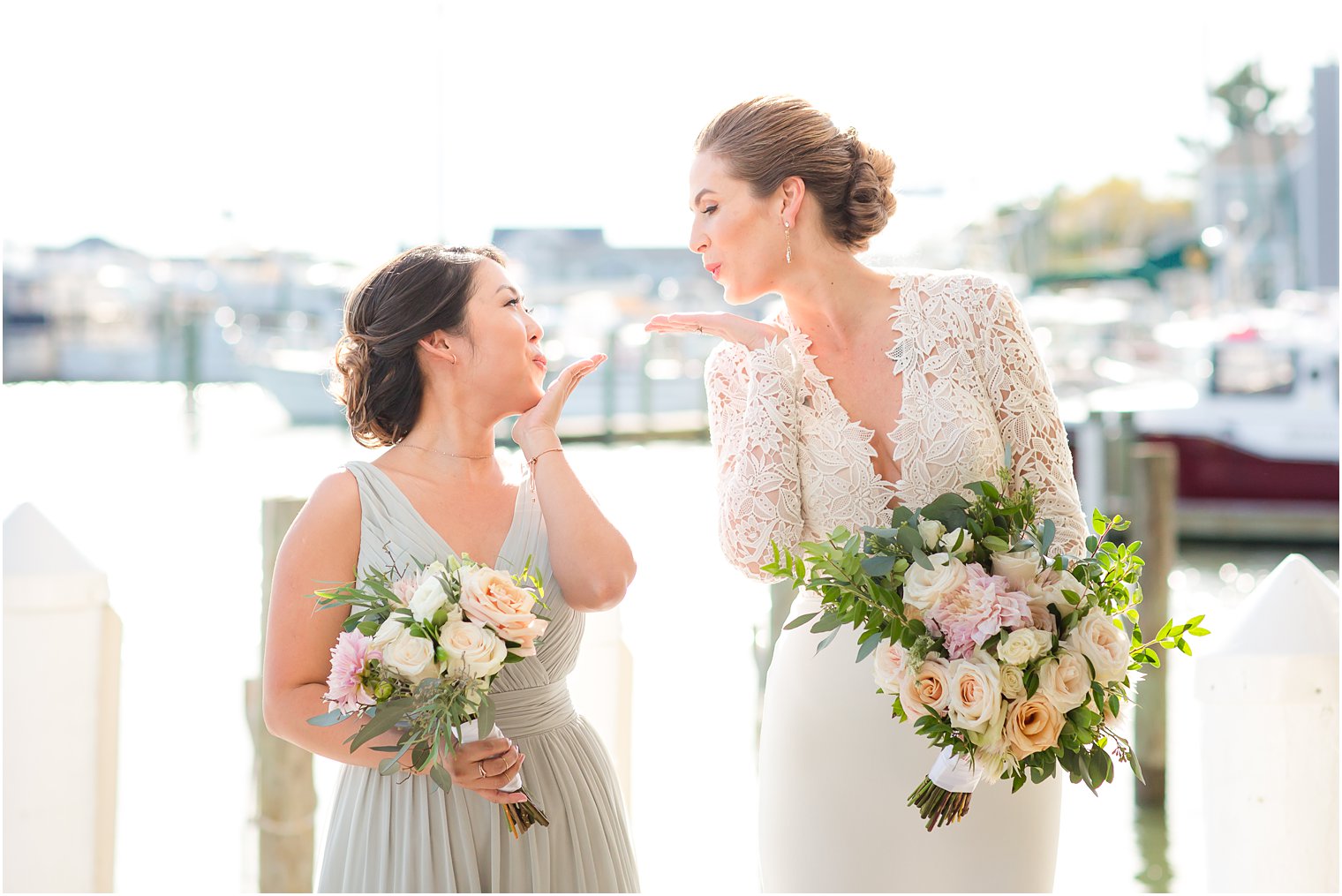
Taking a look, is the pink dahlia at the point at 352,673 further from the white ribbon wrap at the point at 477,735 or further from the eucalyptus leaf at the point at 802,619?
the eucalyptus leaf at the point at 802,619

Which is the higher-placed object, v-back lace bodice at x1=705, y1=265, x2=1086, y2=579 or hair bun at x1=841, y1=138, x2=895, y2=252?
hair bun at x1=841, y1=138, x2=895, y2=252

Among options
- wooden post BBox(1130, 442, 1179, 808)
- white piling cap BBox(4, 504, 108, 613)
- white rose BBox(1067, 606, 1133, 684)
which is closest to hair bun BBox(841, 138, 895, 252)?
white rose BBox(1067, 606, 1133, 684)

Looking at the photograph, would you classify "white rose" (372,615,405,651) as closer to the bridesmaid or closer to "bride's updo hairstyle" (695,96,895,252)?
the bridesmaid

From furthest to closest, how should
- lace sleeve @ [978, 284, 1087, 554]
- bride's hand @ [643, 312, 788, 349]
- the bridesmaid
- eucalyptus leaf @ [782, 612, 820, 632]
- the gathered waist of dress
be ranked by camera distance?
bride's hand @ [643, 312, 788, 349], lace sleeve @ [978, 284, 1087, 554], eucalyptus leaf @ [782, 612, 820, 632], the gathered waist of dress, the bridesmaid

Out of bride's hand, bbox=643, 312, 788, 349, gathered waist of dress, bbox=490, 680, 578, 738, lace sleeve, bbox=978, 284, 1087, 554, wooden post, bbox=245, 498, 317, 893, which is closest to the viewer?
gathered waist of dress, bbox=490, 680, 578, 738

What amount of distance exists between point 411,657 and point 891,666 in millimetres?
748

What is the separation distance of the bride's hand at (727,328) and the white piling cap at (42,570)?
5.59 feet

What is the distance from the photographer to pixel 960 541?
2.17m

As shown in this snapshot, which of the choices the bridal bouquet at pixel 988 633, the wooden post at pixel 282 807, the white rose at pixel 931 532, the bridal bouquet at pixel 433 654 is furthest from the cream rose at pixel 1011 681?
the wooden post at pixel 282 807

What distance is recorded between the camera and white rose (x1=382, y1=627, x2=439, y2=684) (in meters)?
1.93

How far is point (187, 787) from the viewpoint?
17.3 ft

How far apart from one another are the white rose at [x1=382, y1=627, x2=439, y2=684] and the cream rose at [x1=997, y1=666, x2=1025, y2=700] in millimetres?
846

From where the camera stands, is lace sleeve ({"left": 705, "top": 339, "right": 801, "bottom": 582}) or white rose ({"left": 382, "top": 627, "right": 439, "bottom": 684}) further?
lace sleeve ({"left": 705, "top": 339, "right": 801, "bottom": 582})

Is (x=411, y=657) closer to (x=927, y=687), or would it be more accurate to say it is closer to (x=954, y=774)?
(x=927, y=687)
